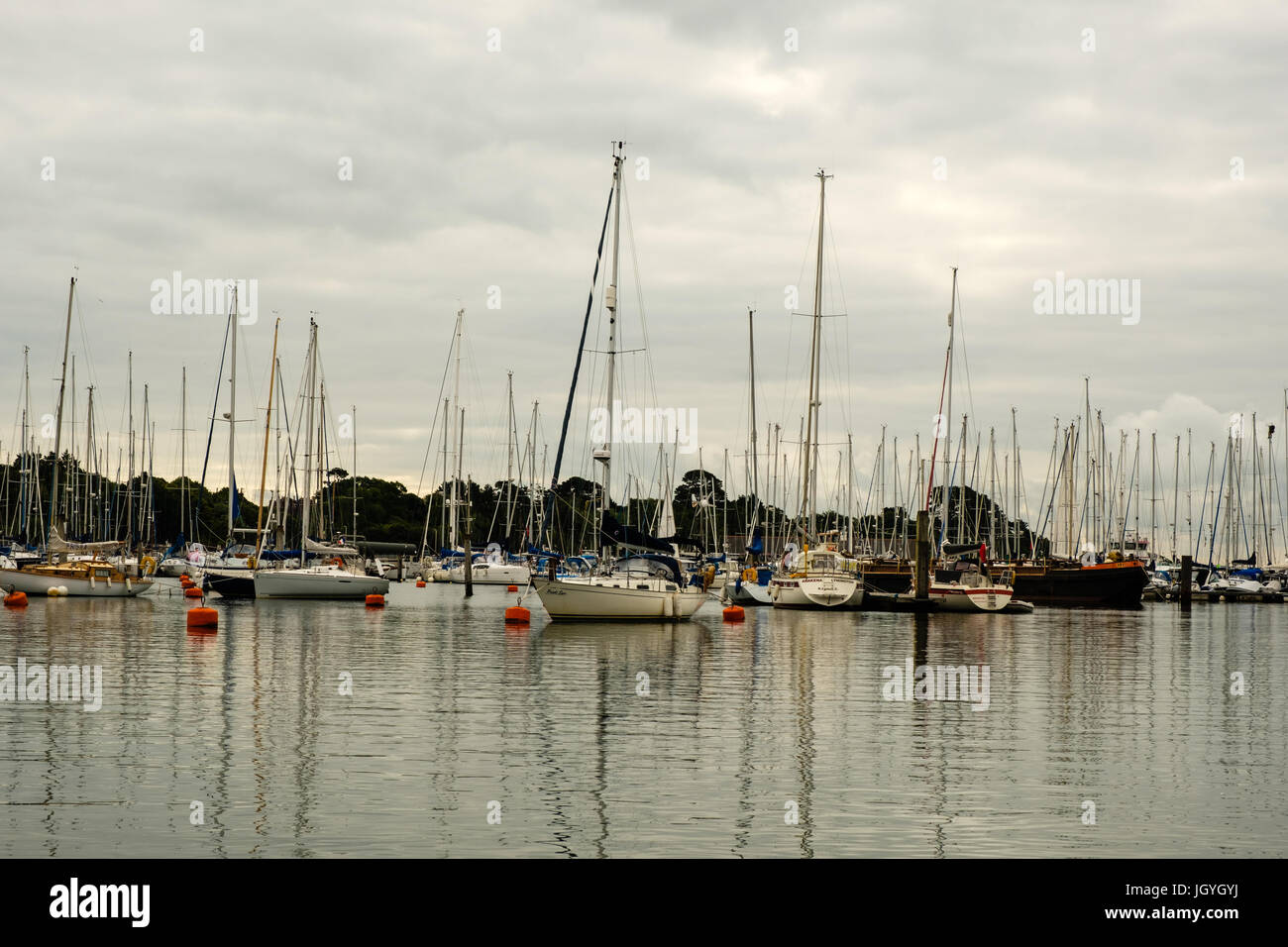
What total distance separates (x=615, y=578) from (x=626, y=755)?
3140cm

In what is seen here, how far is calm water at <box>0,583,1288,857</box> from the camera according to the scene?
48.8 feet

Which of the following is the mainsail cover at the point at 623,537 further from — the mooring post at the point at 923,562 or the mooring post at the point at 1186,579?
the mooring post at the point at 1186,579

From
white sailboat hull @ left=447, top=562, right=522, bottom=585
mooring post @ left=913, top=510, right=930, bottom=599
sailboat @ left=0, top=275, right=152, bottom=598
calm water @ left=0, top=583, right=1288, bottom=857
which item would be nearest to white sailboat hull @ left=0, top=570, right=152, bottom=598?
sailboat @ left=0, top=275, right=152, bottom=598

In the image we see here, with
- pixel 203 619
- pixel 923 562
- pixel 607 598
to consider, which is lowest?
pixel 203 619

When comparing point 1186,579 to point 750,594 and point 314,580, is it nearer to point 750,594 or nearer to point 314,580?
point 750,594

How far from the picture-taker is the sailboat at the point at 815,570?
6781 cm

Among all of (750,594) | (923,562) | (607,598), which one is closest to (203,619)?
(607,598)

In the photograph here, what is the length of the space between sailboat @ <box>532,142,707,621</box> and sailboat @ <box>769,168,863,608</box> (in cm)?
1500

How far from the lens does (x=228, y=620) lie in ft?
177

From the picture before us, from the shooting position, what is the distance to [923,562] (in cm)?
6869

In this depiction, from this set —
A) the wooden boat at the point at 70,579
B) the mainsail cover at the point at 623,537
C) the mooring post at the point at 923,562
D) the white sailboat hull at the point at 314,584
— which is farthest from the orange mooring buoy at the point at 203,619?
the mooring post at the point at 923,562
